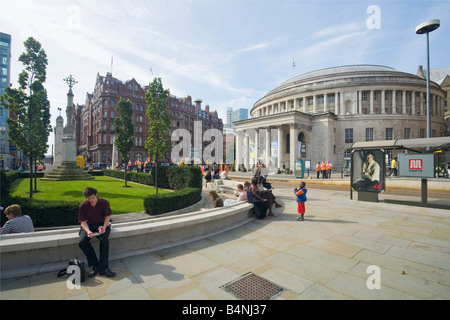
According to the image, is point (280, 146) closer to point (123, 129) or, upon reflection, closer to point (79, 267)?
point (123, 129)

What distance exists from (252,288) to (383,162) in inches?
400

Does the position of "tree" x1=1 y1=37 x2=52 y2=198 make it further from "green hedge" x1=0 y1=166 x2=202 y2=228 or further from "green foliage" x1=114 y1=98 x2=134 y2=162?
"green foliage" x1=114 y1=98 x2=134 y2=162

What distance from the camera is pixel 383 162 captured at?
10.3 m

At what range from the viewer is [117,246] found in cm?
457

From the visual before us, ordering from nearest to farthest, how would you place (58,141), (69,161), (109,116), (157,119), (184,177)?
(184,177), (157,119), (69,161), (58,141), (109,116)

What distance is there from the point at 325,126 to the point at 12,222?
4853 cm

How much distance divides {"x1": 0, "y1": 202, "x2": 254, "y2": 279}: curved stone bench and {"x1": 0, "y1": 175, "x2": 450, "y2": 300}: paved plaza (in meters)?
0.22

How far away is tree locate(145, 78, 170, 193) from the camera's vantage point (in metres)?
14.8

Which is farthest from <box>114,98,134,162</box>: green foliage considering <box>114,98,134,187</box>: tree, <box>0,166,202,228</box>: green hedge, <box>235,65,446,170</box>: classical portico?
<box>235,65,446,170</box>: classical portico

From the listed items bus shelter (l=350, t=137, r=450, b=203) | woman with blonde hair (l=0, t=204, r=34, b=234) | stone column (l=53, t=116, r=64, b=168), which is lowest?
woman with blonde hair (l=0, t=204, r=34, b=234)

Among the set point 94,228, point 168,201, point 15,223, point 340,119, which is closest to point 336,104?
point 340,119
